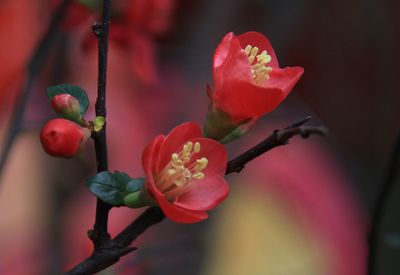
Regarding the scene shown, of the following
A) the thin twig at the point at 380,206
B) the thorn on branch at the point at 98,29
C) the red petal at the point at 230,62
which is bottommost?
the thin twig at the point at 380,206

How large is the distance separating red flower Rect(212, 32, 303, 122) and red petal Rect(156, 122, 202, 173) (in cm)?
3

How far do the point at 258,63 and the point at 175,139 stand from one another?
0.09 metres

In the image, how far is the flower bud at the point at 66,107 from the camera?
0.47m

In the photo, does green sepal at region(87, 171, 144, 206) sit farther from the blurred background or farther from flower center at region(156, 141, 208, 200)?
the blurred background

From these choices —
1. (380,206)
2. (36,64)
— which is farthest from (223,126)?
(36,64)

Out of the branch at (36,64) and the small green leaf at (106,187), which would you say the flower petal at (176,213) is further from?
the branch at (36,64)

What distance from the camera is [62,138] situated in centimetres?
45

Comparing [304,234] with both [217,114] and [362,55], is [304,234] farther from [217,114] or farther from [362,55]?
[217,114]

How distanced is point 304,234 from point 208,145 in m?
1.36

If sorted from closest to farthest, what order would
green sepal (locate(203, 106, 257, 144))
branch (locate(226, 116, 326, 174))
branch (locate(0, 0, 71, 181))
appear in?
branch (locate(226, 116, 326, 174)), green sepal (locate(203, 106, 257, 144)), branch (locate(0, 0, 71, 181))

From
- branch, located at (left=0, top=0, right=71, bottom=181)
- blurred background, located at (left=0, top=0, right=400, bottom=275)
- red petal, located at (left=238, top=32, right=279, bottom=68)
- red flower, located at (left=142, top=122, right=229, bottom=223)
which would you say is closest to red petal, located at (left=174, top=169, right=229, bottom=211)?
red flower, located at (left=142, top=122, right=229, bottom=223)

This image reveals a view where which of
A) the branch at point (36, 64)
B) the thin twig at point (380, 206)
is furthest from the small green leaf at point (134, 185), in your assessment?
the branch at point (36, 64)

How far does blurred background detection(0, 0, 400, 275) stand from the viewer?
1.54 m

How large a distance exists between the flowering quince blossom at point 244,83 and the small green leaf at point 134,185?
2.7 inches
